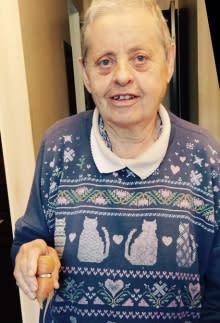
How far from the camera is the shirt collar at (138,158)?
36.3 inches

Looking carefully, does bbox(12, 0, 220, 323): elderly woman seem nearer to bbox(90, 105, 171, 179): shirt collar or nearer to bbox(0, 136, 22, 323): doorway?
bbox(90, 105, 171, 179): shirt collar

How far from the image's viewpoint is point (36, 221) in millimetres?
979

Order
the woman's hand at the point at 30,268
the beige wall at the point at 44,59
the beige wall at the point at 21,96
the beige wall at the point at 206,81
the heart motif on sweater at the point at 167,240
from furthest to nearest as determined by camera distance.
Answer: the beige wall at the point at 206,81
the beige wall at the point at 44,59
the beige wall at the point at 21,96
the heart motif on sweater at the point at 167,240
the woman's hand at the point at 30,268

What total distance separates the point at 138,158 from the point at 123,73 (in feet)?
0.65

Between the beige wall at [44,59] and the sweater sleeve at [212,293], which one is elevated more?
the beige wall at [44,59]

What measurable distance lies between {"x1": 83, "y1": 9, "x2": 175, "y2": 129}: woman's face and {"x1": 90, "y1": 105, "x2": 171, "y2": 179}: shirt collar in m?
0.06

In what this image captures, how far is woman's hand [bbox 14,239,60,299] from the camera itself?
79 centimetres

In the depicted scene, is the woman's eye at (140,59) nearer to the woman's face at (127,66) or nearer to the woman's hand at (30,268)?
the woman's face at (127,66)

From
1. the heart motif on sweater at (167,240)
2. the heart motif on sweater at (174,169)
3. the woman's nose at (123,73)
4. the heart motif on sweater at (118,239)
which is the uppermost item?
the woman's nose at (123,73)

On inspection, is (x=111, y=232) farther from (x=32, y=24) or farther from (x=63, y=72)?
(x=63, y=72)

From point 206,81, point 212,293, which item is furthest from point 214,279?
point 206,81

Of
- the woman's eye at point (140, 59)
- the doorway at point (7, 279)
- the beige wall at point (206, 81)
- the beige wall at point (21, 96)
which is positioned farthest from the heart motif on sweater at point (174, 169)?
the beige wall at point (206, 81)

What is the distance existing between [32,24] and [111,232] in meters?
0.81

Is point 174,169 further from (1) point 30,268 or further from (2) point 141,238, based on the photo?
(1) point 30,268
